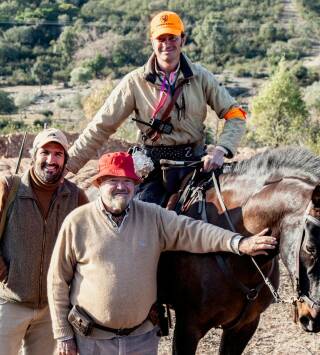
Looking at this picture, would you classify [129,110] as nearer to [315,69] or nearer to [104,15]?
[315,69]

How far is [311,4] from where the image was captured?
8369 cm

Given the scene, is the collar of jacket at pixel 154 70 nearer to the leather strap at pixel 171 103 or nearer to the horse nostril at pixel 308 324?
the leather strap at pixel 171 103

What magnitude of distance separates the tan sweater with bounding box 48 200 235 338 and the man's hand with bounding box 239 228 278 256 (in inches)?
4.6

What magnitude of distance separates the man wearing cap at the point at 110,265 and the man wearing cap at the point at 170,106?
33.4 inches

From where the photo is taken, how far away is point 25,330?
4.27 m

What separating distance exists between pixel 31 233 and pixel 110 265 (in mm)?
743

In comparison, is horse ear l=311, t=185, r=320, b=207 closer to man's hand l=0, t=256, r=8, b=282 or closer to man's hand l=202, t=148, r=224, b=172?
man's hand l=202, t=148, r=224, b=172

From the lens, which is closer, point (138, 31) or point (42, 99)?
point (42, 99)

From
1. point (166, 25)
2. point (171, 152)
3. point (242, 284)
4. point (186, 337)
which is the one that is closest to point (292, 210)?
point (242, 284)

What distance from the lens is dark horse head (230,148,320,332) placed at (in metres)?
3.39

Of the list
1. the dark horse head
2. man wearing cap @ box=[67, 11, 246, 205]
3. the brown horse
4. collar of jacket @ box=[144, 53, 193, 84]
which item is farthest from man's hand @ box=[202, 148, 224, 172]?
collar of jacket @ box=[144, 53, 193, 84]

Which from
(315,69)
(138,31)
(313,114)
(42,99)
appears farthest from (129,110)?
(138,31)

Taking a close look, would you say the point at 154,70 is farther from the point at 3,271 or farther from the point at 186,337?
the point at 186,337

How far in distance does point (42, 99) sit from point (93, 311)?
52234 millimetres
